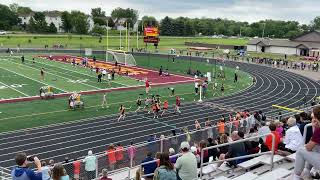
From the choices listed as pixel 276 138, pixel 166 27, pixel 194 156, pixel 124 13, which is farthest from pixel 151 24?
pixel 124 13

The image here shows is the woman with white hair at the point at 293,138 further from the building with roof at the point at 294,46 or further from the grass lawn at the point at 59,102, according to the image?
the building with roof at the point at 294,46

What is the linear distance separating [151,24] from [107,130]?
7071 centimetres

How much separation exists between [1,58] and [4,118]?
119 feet

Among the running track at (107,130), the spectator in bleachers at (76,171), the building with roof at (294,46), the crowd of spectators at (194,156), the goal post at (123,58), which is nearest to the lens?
the crowd of spectators at (194,156)

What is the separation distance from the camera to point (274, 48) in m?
87.4

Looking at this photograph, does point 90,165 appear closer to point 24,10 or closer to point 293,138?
point 293,138

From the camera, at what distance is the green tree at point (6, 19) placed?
127 m

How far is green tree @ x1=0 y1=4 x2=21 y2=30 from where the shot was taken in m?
127

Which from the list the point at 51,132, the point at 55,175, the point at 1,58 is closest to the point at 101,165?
the point at 55,175

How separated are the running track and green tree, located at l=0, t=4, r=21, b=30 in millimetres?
106474

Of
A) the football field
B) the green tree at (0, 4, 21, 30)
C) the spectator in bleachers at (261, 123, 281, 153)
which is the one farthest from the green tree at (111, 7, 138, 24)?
the spectator in bleachers at (261, 123, 281, 153)

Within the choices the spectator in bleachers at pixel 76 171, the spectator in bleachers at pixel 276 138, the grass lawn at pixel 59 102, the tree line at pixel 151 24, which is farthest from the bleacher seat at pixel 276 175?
the tree line at pixel 151 24

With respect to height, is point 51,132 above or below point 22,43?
below

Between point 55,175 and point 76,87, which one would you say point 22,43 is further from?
point 55,175
